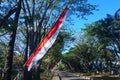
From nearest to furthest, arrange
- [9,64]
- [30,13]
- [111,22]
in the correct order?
[9,64]
[30,13]
[111,22]

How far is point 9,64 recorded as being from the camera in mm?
17531

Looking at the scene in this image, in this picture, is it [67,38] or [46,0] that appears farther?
[67,38]

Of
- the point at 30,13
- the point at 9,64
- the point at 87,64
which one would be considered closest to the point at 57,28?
the point at 9,64

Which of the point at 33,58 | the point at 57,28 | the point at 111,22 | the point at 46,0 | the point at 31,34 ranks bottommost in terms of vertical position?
the point at 33,58

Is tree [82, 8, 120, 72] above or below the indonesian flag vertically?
above

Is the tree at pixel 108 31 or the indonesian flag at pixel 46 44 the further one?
the tree at pixel 108 31

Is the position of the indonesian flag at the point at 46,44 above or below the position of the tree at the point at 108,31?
below

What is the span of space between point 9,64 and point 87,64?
79813 mm

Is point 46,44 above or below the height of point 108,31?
below

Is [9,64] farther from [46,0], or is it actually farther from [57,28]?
[46,0]

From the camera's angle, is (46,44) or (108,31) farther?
(108,31)

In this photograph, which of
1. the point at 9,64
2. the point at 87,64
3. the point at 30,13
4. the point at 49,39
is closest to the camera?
the point at 49,39

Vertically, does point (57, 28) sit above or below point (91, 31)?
below

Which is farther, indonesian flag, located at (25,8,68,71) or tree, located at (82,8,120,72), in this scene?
tree, located at (82,8,120,72)
